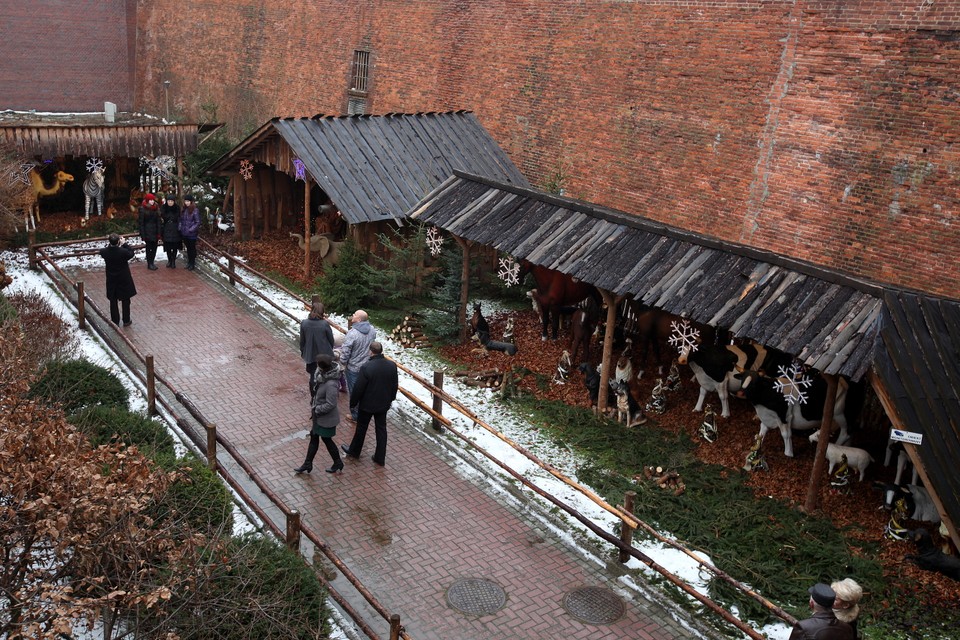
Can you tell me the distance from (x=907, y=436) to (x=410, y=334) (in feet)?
29.6

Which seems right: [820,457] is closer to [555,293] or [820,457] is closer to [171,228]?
[555,293]

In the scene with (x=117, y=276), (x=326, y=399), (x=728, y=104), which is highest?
(x=728, y=104)

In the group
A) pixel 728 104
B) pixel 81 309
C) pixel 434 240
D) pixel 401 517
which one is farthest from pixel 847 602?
pixel 81 309

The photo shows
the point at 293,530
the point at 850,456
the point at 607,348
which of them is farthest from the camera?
the point at 607,348

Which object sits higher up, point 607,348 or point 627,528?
point 607,348

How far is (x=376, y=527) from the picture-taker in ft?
33.0

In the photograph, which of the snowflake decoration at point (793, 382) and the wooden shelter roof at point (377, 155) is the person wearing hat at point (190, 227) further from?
the snowflake decoration at point (793, 382)

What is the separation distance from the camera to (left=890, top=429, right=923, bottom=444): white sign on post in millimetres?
9219

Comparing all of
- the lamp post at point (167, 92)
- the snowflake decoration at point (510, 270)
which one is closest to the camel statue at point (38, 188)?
the snowflake decoration at point (510, 270)

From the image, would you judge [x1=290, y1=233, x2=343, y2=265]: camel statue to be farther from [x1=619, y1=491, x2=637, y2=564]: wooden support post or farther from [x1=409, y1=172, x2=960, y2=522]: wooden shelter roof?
[x1=619, y1=491, x2=637, y2=564]: wooden support post

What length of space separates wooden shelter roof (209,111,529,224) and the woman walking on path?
224cm

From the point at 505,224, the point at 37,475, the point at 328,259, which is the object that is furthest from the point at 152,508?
the point at 328,259

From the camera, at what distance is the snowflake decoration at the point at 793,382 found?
433 inches

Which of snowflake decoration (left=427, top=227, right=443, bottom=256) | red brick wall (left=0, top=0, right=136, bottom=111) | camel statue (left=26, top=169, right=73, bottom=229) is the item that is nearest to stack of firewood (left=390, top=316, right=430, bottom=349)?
snowflake decoration (left=427, top=227, right=443, bottom=256)
